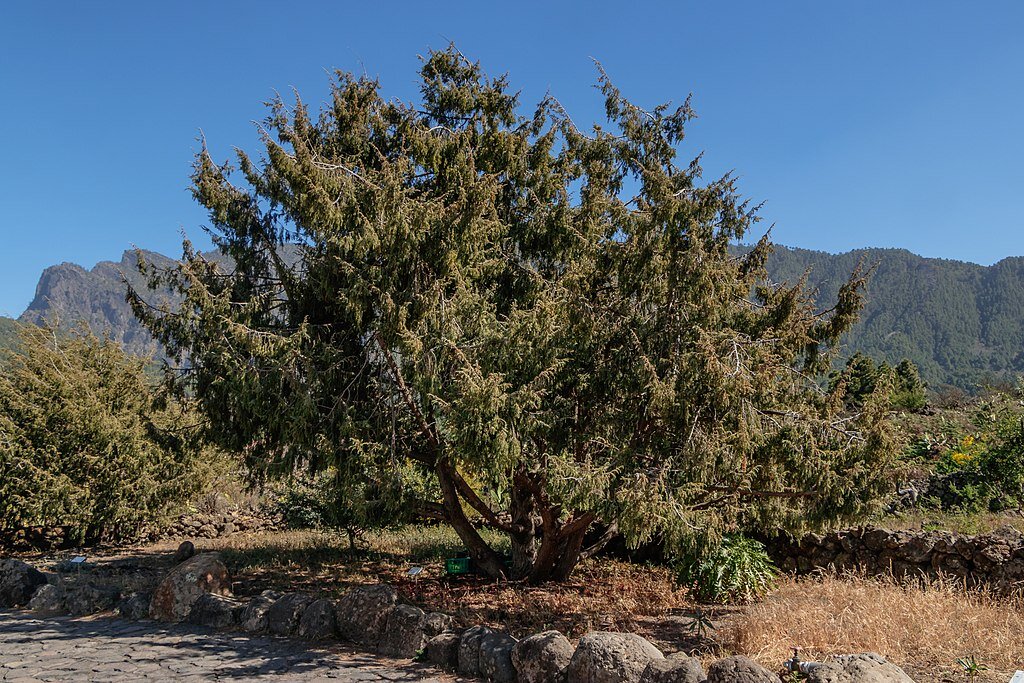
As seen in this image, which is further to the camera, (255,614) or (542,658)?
(255,614)

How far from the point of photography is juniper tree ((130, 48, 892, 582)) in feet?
20.7

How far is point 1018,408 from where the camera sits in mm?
11758

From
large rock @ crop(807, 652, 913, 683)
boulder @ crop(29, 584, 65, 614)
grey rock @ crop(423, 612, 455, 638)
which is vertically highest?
large rock @ crop(807, 652, 913, 683)

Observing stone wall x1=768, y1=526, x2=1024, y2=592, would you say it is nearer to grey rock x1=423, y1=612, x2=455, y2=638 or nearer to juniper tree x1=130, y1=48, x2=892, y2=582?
juniper tree x1=130, y1=48, x2=892, y2=582

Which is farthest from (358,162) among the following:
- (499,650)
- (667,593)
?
(667,593)

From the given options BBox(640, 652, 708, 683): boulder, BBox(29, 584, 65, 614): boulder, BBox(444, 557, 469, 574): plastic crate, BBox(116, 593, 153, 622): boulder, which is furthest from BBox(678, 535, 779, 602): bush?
BBox(29, 584, 65, 614): boulder

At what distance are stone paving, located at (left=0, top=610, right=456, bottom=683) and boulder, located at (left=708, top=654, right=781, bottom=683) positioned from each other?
97.3 inches

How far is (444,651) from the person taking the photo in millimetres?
6391

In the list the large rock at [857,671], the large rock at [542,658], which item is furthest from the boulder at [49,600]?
the large rock at [857,671]

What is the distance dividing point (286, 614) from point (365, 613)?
1.07 m

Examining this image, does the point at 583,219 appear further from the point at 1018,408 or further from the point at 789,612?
the point at 1018,408

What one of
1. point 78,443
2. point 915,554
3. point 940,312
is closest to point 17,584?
point 78,443

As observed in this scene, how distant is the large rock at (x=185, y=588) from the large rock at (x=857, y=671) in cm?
703

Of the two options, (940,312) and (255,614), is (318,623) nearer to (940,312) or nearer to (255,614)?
(255,614)
